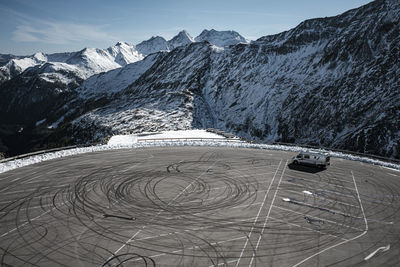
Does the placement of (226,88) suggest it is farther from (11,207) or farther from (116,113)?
(11,207)

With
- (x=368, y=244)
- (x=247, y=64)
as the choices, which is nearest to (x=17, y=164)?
(x=368, y=244)

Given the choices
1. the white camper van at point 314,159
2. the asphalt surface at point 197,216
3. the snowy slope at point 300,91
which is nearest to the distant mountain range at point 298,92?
the snowy slope at point 300,91

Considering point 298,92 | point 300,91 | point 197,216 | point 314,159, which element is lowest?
point 197,216

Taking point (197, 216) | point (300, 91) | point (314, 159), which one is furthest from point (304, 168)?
point (300, 91)

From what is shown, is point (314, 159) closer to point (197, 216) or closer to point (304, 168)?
point (304, 168)

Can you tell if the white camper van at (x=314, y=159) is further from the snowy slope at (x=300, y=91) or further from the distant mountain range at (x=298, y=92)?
the distant mountain range at (x=298, y=92)

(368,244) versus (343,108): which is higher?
(343,108)

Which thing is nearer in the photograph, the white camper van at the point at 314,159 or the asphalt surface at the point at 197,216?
the asphalt surface at the point at 197,216
